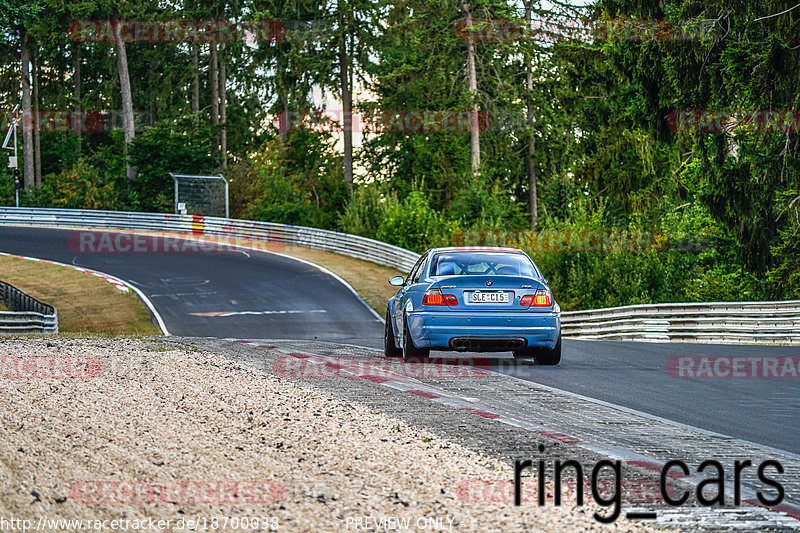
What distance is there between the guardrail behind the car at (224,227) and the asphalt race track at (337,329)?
3372 millimetres

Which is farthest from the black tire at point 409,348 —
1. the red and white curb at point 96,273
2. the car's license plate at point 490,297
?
the red and white curb at point 96,273

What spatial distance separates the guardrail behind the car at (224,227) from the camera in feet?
147

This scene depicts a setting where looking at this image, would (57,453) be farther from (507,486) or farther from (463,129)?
(463,129)

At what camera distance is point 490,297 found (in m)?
13.0

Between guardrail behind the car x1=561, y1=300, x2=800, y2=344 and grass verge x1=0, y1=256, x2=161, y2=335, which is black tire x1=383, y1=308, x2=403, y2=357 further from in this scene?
grass verge x1=0, y1=256, x2=161, y2=335

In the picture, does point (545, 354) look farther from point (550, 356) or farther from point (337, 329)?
point (337, 329)

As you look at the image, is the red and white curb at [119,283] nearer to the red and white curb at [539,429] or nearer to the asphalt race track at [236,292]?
the asphalt race track at [236,292]

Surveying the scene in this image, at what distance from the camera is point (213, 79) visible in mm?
72625

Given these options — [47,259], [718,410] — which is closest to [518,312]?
[718,410]

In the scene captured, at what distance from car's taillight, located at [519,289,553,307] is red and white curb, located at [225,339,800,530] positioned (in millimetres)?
1903

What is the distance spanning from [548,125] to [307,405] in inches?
2097

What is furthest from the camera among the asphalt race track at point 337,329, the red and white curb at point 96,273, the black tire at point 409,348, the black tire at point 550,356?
the red and white curb at point 96,273

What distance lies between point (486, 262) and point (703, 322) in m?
8.48

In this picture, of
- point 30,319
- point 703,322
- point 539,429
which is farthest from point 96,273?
point 539,429
